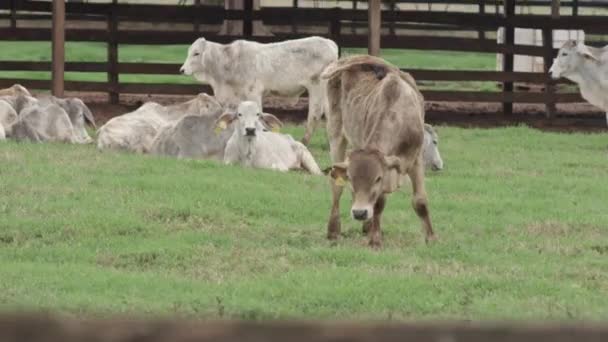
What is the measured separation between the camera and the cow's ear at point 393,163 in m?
8.30

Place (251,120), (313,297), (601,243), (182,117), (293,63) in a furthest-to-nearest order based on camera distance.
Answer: (293,63) → (182,117) → (251,120) → (601,243) → (313,297)

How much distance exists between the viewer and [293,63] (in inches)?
693

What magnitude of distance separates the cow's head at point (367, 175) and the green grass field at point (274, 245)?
37 centimetres

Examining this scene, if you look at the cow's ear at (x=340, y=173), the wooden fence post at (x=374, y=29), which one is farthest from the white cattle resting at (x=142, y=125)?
the cow's ear at (x=340, y=173)

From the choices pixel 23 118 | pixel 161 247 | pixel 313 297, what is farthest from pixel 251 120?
pixel 313 297

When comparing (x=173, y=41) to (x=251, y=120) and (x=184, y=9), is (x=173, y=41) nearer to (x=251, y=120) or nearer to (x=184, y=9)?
(x=184, y=9)

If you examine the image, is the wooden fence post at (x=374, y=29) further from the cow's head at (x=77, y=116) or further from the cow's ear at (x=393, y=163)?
the cow's ear at (x=393, y=163)

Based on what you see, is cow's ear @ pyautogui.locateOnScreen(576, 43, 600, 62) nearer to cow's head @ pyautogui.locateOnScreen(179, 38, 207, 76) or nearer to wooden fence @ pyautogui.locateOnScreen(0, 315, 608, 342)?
cow's head @ pyautogui.locateOnScreen(179, 38, 207, 76)

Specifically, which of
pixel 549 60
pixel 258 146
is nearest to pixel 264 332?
pixel 258 146

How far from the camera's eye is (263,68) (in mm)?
17578

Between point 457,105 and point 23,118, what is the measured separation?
942cm

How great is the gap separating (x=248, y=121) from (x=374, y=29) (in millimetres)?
4836

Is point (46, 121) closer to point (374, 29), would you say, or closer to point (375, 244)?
point (374, 29)

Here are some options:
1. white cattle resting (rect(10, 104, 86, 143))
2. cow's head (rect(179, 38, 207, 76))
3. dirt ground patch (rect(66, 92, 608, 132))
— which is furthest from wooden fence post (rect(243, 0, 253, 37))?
white cattle resting (rect(10, 104, 86, 143))
